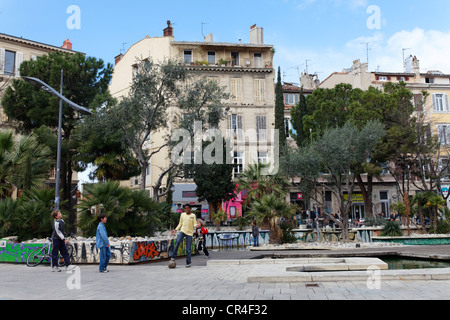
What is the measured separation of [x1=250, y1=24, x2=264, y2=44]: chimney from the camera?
147 feet

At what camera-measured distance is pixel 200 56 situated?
43.2 meters

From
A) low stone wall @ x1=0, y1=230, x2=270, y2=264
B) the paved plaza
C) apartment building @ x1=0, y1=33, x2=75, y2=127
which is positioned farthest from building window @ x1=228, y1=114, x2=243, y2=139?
Answer: the paved plaza

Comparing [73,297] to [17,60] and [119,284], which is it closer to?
[119,284]

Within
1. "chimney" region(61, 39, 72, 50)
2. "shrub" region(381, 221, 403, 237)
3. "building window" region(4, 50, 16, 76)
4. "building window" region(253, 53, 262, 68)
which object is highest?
"chimney" region(61, 39, 72, 50)

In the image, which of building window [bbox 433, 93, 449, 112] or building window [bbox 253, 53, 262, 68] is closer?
building window [bbox 253, 53, 262, 68]

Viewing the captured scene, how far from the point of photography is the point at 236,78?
4266 cm

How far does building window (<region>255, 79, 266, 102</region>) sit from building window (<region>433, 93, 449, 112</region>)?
1934cm

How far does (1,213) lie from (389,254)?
45.2 ft

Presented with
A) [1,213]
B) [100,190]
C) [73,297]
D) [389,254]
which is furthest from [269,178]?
[73,297]

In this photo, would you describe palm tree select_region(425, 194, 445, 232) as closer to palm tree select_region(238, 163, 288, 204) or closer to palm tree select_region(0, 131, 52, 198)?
palm tree select_region(238, 163, 288, 204)

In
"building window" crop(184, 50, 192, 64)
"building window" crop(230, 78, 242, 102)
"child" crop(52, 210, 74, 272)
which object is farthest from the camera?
"building window" crop(184, 50, 192, 64)

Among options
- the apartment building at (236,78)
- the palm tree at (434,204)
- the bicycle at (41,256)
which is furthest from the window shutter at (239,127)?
the bicycle at (41,256)

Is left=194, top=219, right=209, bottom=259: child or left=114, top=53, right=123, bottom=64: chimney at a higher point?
left=114, top=53, right=123, bottom=64: chimney

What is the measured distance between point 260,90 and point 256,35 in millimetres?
6444
